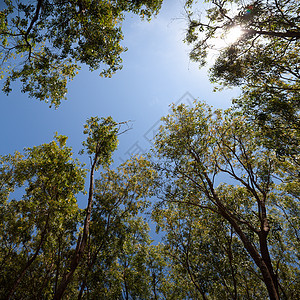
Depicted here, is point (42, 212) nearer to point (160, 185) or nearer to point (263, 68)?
point (160, 185)

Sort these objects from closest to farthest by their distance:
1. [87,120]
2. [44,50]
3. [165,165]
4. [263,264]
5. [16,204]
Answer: [263,264] → [44,50] → [87,120] → [16,204] → [165,165]

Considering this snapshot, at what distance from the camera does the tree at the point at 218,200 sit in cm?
1204

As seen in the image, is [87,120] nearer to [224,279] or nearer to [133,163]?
[133,163]

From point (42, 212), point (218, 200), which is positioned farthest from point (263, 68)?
point (42, 212)

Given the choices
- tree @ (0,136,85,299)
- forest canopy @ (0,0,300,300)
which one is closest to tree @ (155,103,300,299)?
forest canopy @ (0,0,300,300)

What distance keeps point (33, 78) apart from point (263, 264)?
15.1 metres

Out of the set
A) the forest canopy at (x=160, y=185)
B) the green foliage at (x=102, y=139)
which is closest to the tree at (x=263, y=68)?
the forest canopy at (x=160, y=185)

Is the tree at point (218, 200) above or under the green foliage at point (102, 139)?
under

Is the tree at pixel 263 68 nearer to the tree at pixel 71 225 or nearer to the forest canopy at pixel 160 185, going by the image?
the forest canopy at pixel 160 185

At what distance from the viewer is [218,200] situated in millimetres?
10289

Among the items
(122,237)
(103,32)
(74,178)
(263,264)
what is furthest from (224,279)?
(103,32)

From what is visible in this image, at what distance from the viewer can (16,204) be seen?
1236 cm

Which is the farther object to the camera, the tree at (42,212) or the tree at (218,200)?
the tree at (218,200)

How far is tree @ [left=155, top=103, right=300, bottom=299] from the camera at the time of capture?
12039 millimetres
